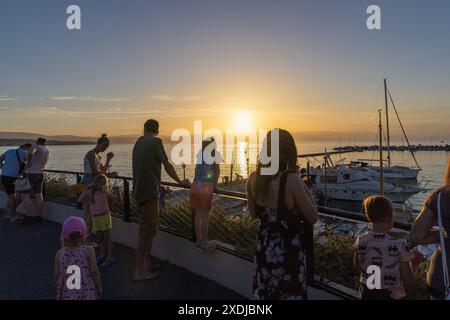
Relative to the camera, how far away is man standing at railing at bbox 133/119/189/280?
495cm

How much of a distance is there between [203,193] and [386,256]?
2744 mm

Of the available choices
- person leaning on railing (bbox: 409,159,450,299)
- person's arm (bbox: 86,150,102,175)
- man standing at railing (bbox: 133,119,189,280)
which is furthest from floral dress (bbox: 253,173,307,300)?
person's arm (bbox: 86,150,102,175)

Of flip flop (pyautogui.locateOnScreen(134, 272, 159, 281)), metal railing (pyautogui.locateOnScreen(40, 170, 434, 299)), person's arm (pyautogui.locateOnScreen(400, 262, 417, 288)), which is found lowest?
flip flop (pyautogui.locateOnScreen(134, 272, 159, 281))

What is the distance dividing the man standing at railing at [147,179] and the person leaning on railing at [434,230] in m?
2.95

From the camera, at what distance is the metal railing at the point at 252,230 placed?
4.11 meters

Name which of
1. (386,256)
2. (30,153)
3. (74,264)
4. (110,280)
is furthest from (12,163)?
(386,256)

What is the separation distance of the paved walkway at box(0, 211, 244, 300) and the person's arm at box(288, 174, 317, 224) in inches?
88.8

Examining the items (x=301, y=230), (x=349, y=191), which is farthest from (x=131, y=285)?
(x=349, y=191)

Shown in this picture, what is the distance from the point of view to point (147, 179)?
5008 mm

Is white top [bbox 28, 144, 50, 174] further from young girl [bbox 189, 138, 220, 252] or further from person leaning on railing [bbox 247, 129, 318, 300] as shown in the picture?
person leaning on railing [bbox 247, 129, 318, 300]

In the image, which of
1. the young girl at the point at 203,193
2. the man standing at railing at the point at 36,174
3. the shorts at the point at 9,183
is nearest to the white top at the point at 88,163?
the young girl at the point at 203,193

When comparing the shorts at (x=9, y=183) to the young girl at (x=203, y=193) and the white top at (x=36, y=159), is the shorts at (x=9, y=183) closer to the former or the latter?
the white top at (x=36, y=159)
